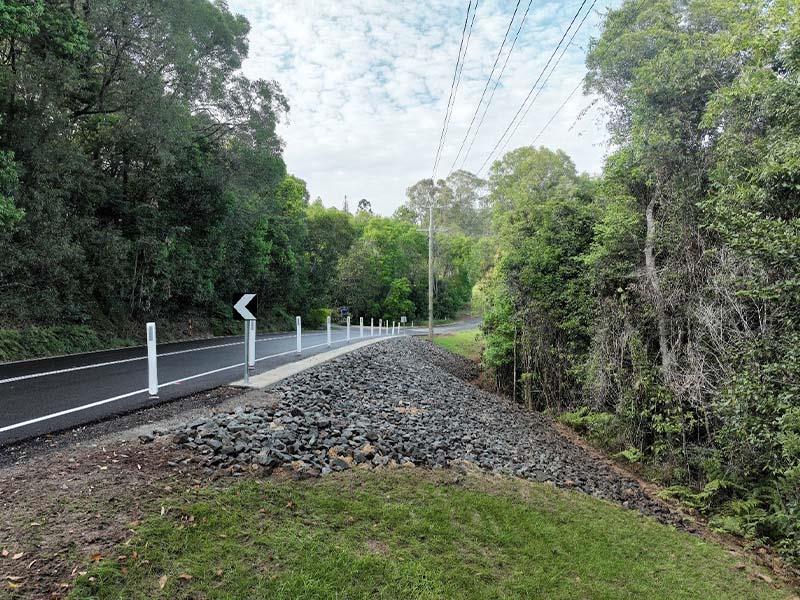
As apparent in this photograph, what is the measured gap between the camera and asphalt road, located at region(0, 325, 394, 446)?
5469 millimetres

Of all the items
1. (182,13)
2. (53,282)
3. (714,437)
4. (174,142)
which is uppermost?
(182,13)

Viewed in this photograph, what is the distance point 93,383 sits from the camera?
7734 millimetres

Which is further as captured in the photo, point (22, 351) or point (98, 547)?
point (22, 351)

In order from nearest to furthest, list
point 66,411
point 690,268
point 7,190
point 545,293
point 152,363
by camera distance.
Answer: point 66,411 → point 152,363 → point 690,268 → point 7,190 → point 545,293

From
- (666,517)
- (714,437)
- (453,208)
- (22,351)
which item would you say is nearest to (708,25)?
(714,437)

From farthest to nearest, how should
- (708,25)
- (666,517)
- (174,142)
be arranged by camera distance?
(174,142) < (708,25) < (666,517)

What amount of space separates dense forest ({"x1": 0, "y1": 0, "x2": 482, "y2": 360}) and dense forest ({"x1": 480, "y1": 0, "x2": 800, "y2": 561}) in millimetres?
12275

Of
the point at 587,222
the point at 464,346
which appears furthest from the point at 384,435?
the point at 464,346

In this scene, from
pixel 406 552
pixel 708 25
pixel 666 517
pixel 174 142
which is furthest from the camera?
pixel 174 142

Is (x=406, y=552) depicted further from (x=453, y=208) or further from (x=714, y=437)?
(x=453, y=208)

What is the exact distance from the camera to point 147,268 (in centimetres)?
1773

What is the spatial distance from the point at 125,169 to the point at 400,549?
18.4 meters

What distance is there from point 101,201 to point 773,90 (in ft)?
59.7

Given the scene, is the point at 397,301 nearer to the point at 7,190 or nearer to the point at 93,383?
the point at 7,190
